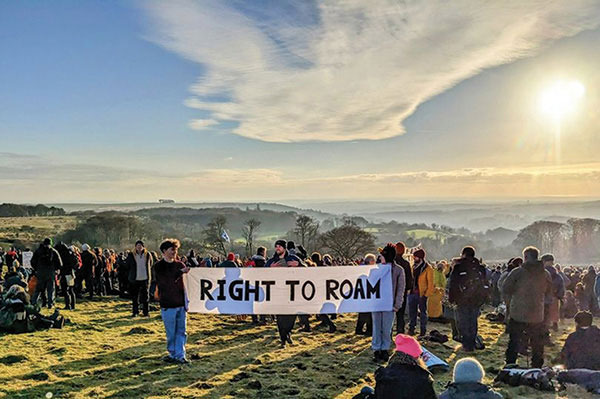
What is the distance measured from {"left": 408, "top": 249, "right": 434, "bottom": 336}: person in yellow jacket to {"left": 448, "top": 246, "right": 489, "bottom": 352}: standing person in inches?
46.7

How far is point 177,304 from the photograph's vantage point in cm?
857

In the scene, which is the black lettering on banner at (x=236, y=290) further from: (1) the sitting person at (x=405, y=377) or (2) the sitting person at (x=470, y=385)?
(2) the sitting person at (x=470, y=385)

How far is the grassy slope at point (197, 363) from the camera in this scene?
7211 mm

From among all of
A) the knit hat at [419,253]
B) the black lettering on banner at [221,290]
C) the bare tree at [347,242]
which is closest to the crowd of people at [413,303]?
the knit hat at [419,253]

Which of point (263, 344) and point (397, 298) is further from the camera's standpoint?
point (263, 344)

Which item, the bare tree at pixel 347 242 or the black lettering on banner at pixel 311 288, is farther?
the bare tree at pixel 347 242

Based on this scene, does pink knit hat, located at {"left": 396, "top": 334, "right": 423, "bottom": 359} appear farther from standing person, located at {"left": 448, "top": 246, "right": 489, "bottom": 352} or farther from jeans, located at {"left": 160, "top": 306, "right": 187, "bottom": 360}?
standing person, located at {"left": 448, "top": 246, "right": 489, "bottom": 352}

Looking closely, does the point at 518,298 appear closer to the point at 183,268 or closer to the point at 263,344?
the point at 263,344

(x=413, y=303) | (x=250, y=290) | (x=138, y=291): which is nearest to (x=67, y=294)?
(x=138, y=291)

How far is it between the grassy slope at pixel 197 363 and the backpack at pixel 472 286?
124 centimetres

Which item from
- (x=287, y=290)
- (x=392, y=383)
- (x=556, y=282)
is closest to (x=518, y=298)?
(x=556, y=282)

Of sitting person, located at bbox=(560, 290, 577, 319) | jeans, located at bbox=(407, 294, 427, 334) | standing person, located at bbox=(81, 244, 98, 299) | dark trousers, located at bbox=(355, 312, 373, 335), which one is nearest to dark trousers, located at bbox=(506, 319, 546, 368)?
jeans, located at bbox=(407, 294, 427, 334)

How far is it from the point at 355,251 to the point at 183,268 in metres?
62.5

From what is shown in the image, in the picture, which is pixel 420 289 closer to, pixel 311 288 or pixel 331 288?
pixel 331 288
